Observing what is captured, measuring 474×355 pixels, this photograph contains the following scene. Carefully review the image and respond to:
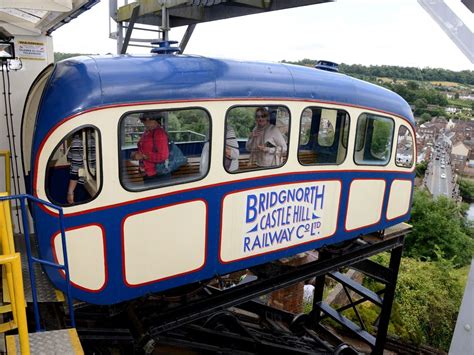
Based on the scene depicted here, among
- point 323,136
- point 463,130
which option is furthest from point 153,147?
point 463,130

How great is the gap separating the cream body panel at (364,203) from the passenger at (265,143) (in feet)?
4.12

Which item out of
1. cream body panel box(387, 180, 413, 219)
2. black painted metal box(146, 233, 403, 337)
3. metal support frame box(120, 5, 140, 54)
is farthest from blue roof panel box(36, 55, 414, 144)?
metal support frame box(120, 5, 140, 54)

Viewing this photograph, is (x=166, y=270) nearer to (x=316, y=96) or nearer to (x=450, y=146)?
(x=316, y=96)

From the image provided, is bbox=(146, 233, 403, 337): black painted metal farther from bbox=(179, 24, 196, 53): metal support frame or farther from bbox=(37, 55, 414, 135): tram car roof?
bbox=(179, 24, 196, 53): metal support frame

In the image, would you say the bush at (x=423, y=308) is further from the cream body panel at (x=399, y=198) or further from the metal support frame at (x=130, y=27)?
the metal support frame at (x=130, y=27)

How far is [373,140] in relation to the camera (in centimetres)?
518

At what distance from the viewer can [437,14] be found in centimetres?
170

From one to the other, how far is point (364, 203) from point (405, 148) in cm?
94

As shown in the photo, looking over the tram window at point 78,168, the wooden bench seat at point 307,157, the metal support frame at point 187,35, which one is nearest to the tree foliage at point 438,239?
the metal support frame at point 187,35

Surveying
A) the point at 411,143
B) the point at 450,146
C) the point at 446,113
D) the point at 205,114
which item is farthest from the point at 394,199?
the point at 446,113

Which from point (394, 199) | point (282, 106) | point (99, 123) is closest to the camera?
point (99, 123)

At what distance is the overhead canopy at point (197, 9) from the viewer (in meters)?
4.65

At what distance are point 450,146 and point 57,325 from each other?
290ft

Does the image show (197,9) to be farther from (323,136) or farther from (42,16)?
(323,136)
